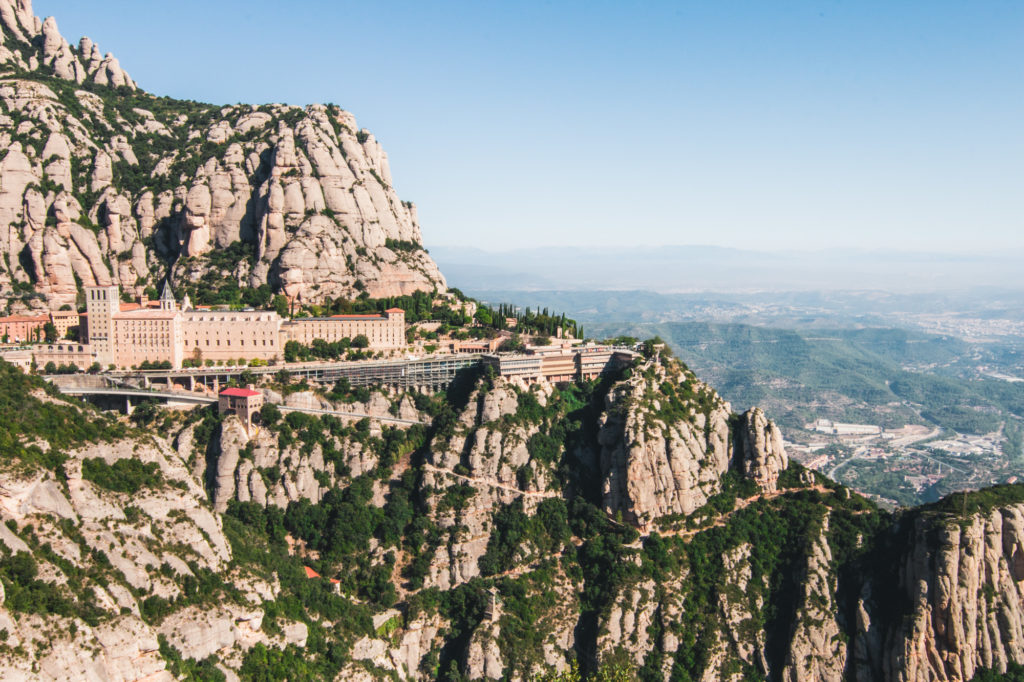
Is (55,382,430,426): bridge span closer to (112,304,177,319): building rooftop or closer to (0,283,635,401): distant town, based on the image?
(0,283,635,401): distant town

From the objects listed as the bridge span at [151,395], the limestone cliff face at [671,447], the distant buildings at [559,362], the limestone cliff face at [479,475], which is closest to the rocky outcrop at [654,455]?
the limestone cliff face at [671,447]

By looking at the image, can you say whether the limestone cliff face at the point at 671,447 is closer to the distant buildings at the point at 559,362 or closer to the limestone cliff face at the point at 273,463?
the distant buildings at the point at 559,362

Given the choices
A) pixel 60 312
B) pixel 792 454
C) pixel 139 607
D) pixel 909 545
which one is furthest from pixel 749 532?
pixel 792 454

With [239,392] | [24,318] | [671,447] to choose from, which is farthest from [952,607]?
[24,318]

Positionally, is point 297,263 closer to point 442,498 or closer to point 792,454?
point 442,498

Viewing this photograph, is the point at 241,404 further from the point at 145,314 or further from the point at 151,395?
the point at 145,314

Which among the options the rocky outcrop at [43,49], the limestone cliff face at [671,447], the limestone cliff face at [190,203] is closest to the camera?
the limestone cliff face at [671,447]
